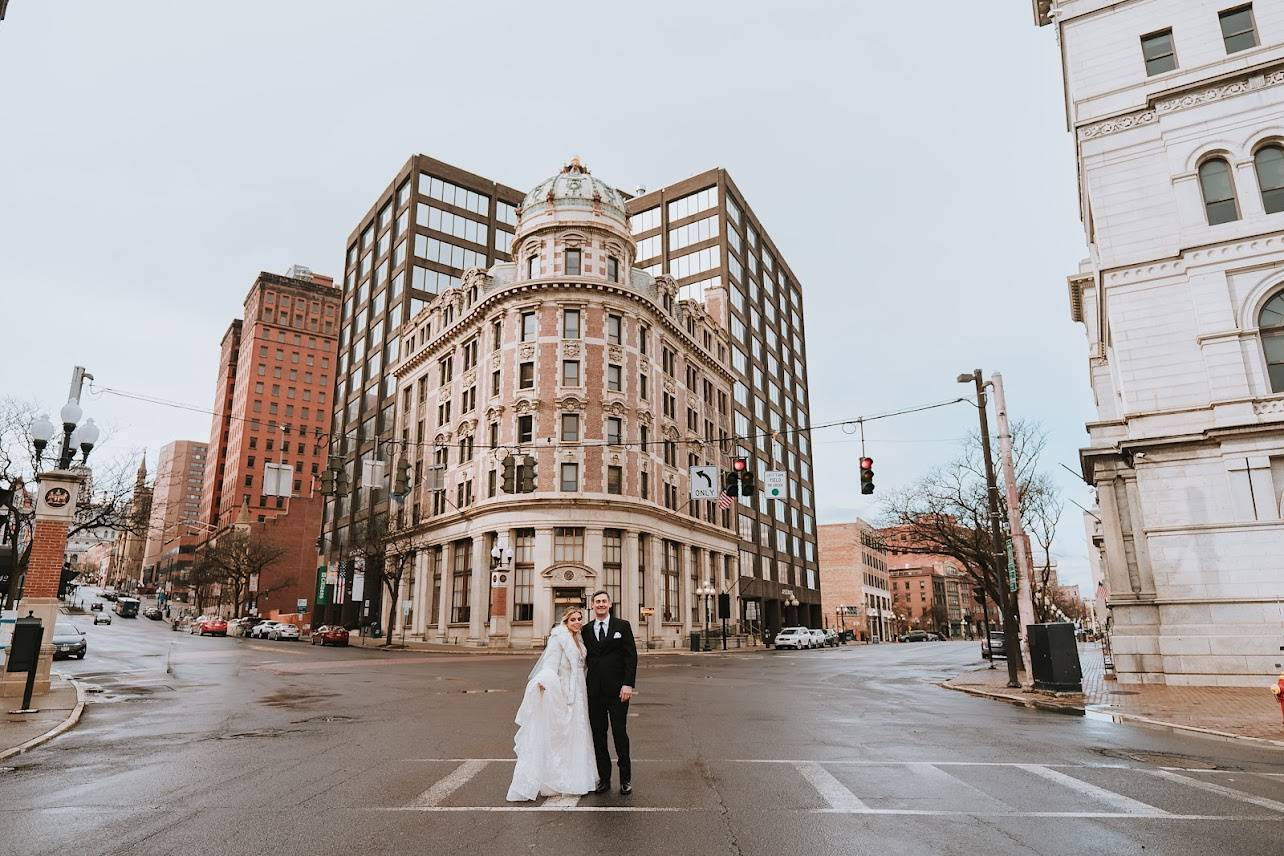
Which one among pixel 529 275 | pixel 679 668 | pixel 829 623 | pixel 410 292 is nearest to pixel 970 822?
pixel 679 668

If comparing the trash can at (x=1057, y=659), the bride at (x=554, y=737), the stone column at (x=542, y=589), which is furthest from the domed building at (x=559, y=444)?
the bride at (x=554, y=737)

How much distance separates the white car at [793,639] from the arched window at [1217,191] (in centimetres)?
4229

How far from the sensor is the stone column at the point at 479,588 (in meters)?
45.8

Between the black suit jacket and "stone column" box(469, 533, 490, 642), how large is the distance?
40190 mm

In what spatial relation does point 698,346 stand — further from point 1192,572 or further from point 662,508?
point 1192,572

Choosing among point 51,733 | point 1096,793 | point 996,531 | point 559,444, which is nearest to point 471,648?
point 559,444

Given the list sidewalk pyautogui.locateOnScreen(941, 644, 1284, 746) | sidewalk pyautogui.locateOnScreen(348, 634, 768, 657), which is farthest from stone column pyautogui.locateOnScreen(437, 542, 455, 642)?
sidewalk pyautogui.locateOnScreen(941, 644, 1284, 746)

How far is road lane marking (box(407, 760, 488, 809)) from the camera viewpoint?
7.09 meters

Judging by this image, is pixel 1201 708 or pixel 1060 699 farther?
pixel 1060 699

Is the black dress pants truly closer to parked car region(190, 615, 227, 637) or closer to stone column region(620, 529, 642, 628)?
stone column region(620, 529, 642, 628)

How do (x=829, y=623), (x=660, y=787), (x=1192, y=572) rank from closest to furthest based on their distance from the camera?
(x=660, y=787)
(x=1192, y=572)
(x=829, y=623)

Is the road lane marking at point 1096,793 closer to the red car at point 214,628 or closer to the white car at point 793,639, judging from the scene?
the white car at point 793,639

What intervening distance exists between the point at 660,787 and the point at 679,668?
23.4 m

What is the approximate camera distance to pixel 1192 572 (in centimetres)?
2062
